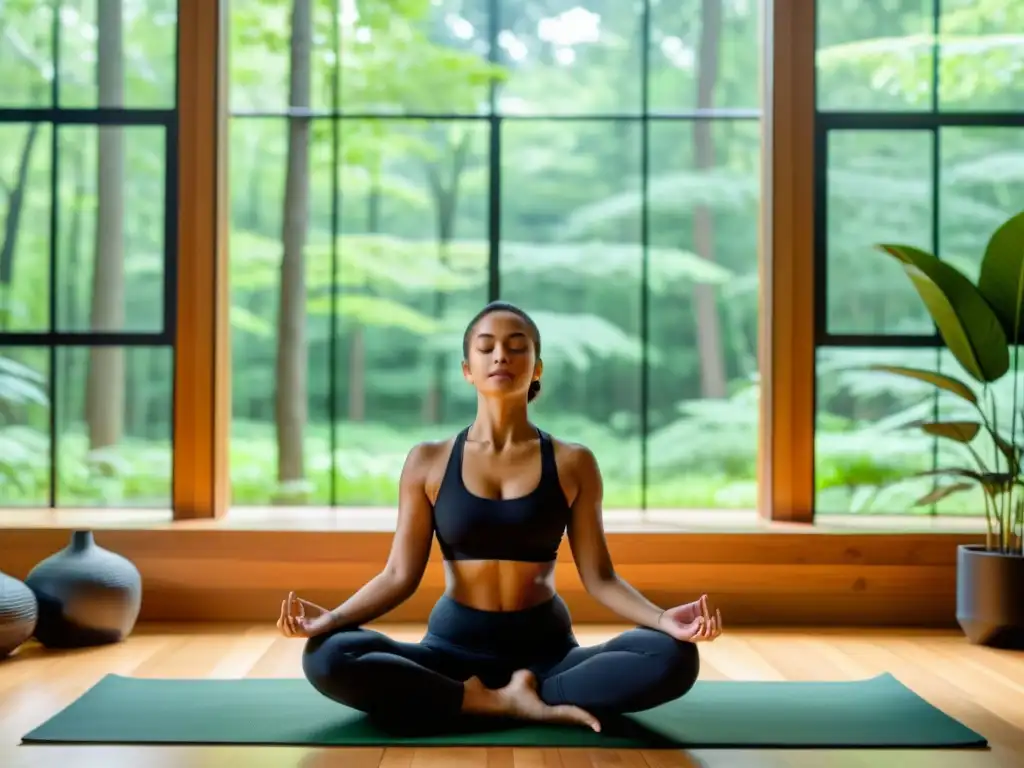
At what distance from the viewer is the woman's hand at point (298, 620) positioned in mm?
2363

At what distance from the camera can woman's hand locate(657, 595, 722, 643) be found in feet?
7.47

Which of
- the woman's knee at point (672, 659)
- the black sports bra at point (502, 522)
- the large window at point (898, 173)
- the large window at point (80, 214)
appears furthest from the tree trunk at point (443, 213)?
the woman's knee at point (672, 659)

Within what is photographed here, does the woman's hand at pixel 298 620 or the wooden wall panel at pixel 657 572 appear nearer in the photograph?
the woman's hand at pixel 298 620

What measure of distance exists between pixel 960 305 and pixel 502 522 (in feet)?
5.95

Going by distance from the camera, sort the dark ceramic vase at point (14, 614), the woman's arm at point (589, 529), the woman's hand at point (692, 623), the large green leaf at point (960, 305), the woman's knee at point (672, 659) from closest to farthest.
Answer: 1. the woman's hand at point (692, 623)
2. the woman's knee at point (672, 659)
3. the woman's arm at point (589, 529)
4. the dark ceramic vase at point (14, 614)
5. the large green leaf at point (960, 305)

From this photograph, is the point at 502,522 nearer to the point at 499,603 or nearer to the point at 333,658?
the point at 499,603

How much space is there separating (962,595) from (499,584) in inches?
72.1

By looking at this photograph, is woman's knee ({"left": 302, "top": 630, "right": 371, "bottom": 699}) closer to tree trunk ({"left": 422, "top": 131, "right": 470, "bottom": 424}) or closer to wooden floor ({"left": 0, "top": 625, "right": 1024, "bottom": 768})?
wooden floor ({"left": 0, "top": 625, "right": 1024, "bottom": 768})

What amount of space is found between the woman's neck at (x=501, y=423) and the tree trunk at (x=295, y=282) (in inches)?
93.7

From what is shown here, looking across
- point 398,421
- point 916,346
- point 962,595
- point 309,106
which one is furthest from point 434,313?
point 962,595

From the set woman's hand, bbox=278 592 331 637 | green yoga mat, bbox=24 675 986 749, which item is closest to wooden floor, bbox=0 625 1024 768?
green yoga mat, bbox=24 675 986 749

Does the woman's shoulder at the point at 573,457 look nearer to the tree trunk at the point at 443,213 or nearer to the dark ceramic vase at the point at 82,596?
the dark ceramic vase at the point at 82,596

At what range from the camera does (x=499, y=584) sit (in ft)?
8.56

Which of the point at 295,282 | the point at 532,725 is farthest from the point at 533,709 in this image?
the point at 295,282
